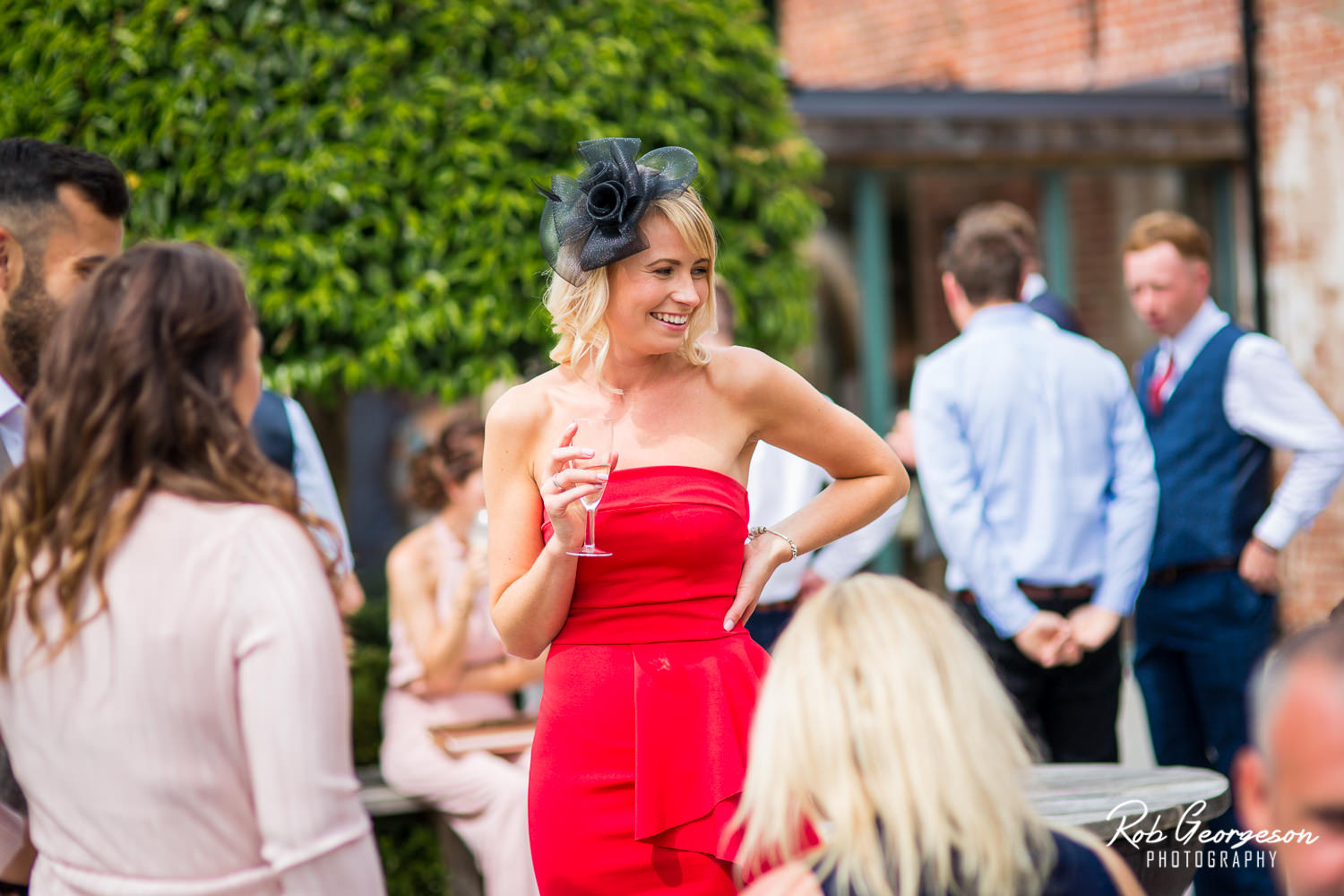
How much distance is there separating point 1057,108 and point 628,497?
7.07 metres

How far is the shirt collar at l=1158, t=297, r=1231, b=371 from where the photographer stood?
444cm

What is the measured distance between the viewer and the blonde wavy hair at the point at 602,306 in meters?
2.58

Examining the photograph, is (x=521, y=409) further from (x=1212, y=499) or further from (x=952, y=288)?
(x=1212, y=499)

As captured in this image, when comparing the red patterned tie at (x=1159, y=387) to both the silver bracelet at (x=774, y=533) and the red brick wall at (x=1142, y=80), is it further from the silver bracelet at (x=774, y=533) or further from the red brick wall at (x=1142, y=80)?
the red brick wall at (x=1142, y=80)

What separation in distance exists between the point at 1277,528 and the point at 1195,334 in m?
0.72

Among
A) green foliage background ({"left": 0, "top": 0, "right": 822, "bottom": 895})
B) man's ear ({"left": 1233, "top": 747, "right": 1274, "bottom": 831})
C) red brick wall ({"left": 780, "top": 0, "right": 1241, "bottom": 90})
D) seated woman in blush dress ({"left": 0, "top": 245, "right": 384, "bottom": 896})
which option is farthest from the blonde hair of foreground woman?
red brick wall ({"left": 780, "top": 0, "right": 1241, "bottom": 90})

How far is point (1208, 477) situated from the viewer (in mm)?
4328

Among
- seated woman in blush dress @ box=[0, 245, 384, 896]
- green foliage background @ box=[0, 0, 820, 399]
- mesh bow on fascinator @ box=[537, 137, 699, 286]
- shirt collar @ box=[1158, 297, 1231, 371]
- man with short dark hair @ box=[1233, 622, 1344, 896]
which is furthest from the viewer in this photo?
shirt collar @ box=[1158, 297, 1231, 371]

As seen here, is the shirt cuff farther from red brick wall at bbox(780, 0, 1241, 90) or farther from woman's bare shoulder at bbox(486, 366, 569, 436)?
red brick wall at bbox(780, 0, 1241, 90)

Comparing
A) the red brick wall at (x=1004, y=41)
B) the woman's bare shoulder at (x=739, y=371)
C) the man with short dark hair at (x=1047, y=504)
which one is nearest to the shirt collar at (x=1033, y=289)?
the man with short dark hair at (x=1047, y=504)

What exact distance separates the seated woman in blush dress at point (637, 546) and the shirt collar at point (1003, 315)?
1685 millimetres

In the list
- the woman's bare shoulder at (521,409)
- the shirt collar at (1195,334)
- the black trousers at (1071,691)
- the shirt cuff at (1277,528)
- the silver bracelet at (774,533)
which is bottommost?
the black trousers at (1071,691)

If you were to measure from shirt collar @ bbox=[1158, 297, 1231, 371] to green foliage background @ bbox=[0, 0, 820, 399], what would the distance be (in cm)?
174

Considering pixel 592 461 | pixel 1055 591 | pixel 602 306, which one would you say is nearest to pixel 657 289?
pixel 602 306
